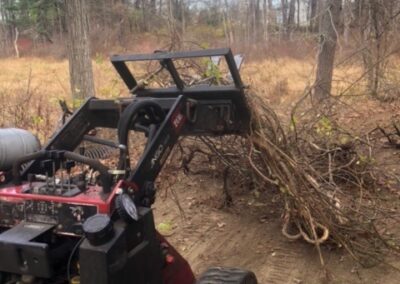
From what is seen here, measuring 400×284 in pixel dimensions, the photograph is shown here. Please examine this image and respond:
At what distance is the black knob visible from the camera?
8.86ft

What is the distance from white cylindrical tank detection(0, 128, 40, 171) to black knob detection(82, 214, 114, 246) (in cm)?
101

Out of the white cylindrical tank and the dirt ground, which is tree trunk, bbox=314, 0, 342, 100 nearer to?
the dirt ground

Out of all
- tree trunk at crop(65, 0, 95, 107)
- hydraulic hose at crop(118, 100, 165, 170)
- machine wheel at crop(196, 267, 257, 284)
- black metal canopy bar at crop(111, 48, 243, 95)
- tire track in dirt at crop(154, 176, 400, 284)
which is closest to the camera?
hydraulic hose at crop(118, 100, 165, 170)

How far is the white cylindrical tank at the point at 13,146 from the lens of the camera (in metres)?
3.50

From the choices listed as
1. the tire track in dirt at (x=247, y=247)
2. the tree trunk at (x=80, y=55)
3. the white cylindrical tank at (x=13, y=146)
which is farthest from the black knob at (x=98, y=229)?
the tree trunk at (x=80, y=55)

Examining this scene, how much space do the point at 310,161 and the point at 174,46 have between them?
2.59 m

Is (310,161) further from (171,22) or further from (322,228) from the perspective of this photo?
(171,22)

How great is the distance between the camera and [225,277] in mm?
3756

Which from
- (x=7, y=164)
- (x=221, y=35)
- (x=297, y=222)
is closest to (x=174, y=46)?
(x=297, y=222)

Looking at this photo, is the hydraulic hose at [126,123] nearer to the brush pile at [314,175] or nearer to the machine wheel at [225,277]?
the machine wheel at [225,277]

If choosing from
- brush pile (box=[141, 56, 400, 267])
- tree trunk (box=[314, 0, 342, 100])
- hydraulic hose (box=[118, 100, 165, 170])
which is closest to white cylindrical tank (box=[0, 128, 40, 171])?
hydraulic hose (box=[118, 100, 165, 170])

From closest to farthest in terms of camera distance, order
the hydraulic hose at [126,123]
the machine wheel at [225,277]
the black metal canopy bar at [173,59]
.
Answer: the hydraulic hose at [126,123] < the machine wheel at [225,277] < the black metal canopy bar at [173,59]

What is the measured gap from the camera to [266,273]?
203 inches

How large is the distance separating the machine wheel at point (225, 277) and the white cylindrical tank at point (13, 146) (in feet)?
4.66
